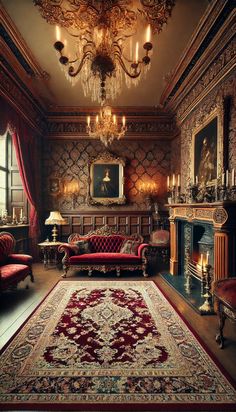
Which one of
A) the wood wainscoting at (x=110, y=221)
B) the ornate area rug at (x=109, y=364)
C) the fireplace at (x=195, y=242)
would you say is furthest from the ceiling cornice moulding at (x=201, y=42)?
the ornate area rug at (x=109, y=364)

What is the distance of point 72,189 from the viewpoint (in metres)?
6.75

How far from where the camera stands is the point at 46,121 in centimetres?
664

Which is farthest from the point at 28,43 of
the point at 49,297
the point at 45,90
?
the point at 49,297

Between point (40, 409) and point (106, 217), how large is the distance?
17.2ft

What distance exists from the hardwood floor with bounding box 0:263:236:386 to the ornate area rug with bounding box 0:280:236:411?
13 cm

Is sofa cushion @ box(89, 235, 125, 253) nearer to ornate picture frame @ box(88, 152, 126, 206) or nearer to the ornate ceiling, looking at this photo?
ornate picture frame @ box(88, 152, 126, 206)

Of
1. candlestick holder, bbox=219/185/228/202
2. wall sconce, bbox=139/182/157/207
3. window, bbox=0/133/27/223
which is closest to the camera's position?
candlestick holder, bbox=219/185/228/202

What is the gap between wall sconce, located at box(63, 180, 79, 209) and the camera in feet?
A: 22.1

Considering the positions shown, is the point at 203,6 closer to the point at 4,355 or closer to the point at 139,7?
the point at 139,7

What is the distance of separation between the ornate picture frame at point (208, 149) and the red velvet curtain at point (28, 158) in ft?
12.8

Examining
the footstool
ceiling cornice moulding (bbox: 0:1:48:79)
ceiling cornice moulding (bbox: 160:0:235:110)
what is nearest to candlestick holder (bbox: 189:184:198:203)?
the footstool

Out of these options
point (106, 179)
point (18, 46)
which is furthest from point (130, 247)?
point (18, 46)

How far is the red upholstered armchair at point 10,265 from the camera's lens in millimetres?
3527

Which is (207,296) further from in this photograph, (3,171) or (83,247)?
(3,171)
